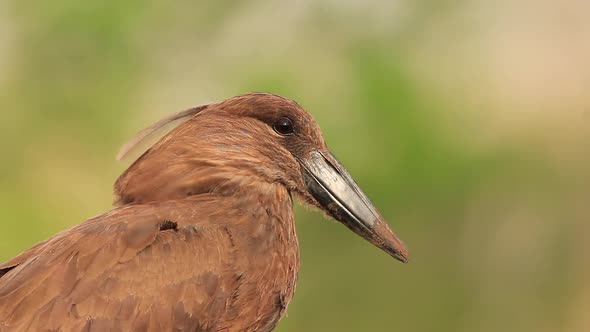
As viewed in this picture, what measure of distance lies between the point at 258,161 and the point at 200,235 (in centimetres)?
60

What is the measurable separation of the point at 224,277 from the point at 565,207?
742cm

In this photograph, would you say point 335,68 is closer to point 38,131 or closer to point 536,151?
point 536,151

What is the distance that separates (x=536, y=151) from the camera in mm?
11078

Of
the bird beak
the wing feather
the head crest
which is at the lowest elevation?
the wing feather

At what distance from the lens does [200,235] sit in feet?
13.2

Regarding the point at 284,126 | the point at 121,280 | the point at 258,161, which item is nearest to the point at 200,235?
the point at 121,280

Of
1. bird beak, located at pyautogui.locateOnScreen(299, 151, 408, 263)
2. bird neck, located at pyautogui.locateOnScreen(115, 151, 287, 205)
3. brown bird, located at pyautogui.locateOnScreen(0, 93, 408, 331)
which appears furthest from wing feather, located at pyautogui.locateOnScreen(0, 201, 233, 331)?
bird beak, located at pyautogui.locateOnScreen(299, 151, 408, 263)

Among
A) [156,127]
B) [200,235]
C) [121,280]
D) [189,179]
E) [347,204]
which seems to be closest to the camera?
[121,280]

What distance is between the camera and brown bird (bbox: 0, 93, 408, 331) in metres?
3.80

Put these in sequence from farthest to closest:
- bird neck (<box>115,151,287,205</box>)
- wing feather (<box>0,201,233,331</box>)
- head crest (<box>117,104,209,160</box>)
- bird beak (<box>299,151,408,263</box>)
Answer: head crest (<box>117,104,209,160</box>) → bird beak (<box>299,151,408,263</box>) → bird neck (<box>115,151,287,205</box>) → wing feather (<box>0,201,233,331</box>)

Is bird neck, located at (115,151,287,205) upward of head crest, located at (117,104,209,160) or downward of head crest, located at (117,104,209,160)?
downward

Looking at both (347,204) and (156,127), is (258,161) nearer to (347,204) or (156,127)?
(347,204)

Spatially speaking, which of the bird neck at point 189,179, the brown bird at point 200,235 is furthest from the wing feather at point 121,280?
the bird neck at point 189,179

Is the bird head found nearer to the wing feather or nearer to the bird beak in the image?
the bird beak
